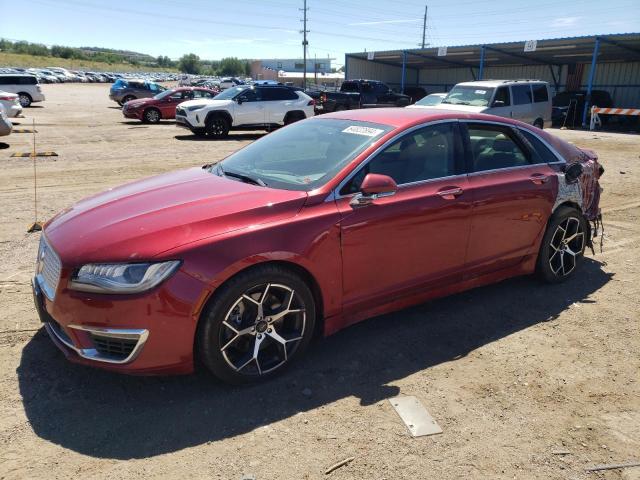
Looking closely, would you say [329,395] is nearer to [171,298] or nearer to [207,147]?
[171,298]

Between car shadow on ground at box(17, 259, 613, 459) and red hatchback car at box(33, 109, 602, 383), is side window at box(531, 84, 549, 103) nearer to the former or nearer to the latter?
red hatchback car at box(33, 109, 602, 383)

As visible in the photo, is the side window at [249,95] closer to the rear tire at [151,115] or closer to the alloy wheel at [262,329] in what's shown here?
the rear tire at [151,115]

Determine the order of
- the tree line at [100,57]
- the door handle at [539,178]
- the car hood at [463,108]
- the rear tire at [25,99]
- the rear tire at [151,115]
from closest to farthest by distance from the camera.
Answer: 1. the door handle at [539,178]
2. the car hood at [463,108]
3. the rear tire at [151,115]
4. the rear tire at [25,99]
5. the tree line at [100,57]

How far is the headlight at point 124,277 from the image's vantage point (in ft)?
8.82

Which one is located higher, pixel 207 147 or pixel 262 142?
pixel 262 142

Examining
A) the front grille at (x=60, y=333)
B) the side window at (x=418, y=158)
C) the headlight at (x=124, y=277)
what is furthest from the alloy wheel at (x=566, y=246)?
the front grille at (x=60, y=333)

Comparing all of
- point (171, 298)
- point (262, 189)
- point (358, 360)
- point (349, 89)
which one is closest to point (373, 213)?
point (262, 189)

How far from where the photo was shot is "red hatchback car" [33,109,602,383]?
2.76 m

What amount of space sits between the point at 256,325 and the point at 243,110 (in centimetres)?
1480

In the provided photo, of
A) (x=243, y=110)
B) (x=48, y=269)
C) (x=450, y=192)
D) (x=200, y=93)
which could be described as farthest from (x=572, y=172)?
(x=200, y=93)

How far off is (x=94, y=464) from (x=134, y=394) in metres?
0.59

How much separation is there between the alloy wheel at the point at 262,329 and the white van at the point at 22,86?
30.5m

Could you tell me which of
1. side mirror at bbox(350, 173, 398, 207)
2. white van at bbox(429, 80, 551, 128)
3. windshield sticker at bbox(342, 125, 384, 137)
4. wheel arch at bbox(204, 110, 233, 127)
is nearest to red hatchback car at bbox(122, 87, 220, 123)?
wheel arch at bbox(204, 110, 233, 127)

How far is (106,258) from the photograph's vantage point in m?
2.75
